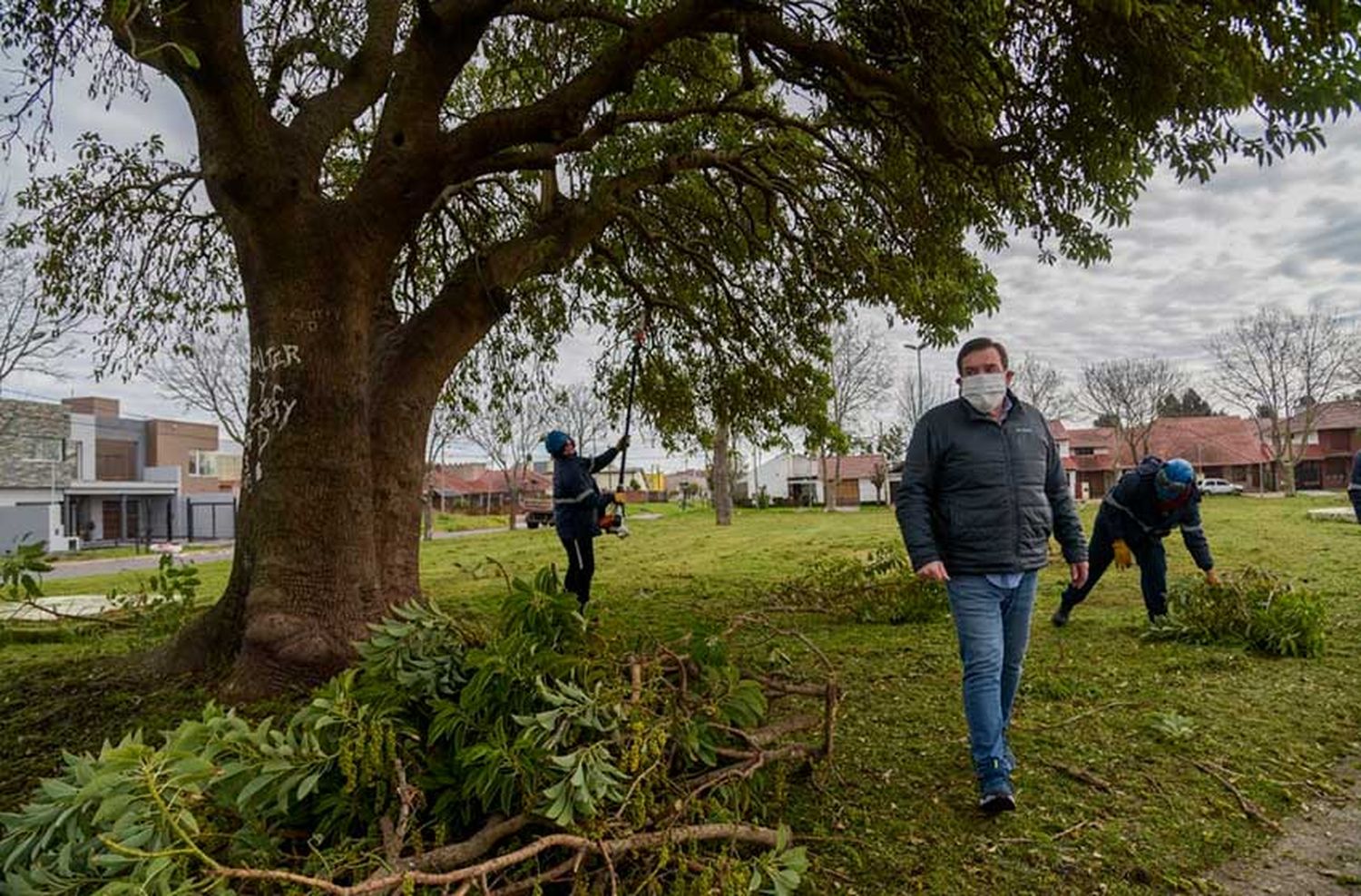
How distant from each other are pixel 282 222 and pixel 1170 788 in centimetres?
539

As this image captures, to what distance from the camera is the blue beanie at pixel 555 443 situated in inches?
266

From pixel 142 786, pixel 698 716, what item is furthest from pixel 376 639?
pixel 698 716

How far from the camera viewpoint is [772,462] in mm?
→ 68875

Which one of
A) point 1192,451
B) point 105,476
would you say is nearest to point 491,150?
point 105,476

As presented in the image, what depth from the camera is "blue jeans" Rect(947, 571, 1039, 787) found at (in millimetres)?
2854

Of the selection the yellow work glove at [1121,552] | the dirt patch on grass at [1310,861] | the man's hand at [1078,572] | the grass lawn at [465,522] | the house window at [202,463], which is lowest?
the grass lawn at [465,522]

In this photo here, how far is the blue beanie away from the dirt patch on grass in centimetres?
538

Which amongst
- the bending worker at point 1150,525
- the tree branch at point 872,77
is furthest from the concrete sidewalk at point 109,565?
the bending worker at point 1150,525

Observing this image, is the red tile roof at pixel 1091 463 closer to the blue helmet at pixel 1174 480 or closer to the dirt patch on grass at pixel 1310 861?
the blue helmet at pixel 1174 480

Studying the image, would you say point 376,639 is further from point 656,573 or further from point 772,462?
point 772,462

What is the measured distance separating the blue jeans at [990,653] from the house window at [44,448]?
133 ft

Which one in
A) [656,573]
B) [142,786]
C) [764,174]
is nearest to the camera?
[142,786]

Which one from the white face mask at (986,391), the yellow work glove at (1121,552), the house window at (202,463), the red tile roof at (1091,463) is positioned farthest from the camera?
the red tile roof at (1091,463)

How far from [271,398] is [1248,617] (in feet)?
22.0
